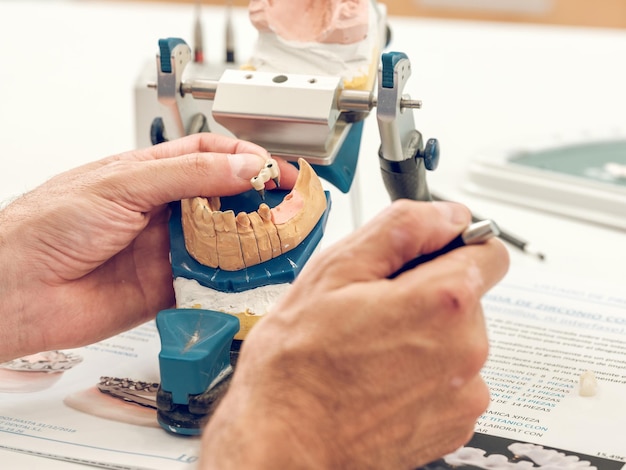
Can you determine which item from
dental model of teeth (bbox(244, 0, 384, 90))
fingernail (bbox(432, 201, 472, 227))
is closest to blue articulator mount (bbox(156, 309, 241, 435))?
fingernail (bbox(432, 201, 472, 227))

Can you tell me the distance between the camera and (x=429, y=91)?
6.02 ft

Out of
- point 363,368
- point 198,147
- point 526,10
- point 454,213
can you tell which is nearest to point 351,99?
point 198,147

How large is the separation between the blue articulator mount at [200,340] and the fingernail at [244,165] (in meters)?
0.04

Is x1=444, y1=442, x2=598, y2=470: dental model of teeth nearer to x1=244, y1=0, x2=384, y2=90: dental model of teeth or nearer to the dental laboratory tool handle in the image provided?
the dental laboratory tool handle

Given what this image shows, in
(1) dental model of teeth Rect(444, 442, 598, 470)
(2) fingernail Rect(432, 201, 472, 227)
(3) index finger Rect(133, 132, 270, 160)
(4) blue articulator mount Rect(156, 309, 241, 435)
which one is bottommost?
(1) dental model of teeth Rect(444, 442, 598, 470)

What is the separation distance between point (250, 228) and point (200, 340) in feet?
0.40

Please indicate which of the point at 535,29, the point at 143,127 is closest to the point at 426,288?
the point at 143,127

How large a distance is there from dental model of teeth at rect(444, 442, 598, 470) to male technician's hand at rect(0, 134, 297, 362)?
1.12ft

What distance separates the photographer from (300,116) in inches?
37.8

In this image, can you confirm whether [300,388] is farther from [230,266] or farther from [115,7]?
[115,7]

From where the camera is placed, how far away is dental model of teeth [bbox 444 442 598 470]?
0.79 m

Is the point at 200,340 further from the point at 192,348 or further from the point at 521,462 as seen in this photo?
the point at 521,462

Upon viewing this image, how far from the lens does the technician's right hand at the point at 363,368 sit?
631 mm

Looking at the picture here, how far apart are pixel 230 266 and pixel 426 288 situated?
0.95 ft
